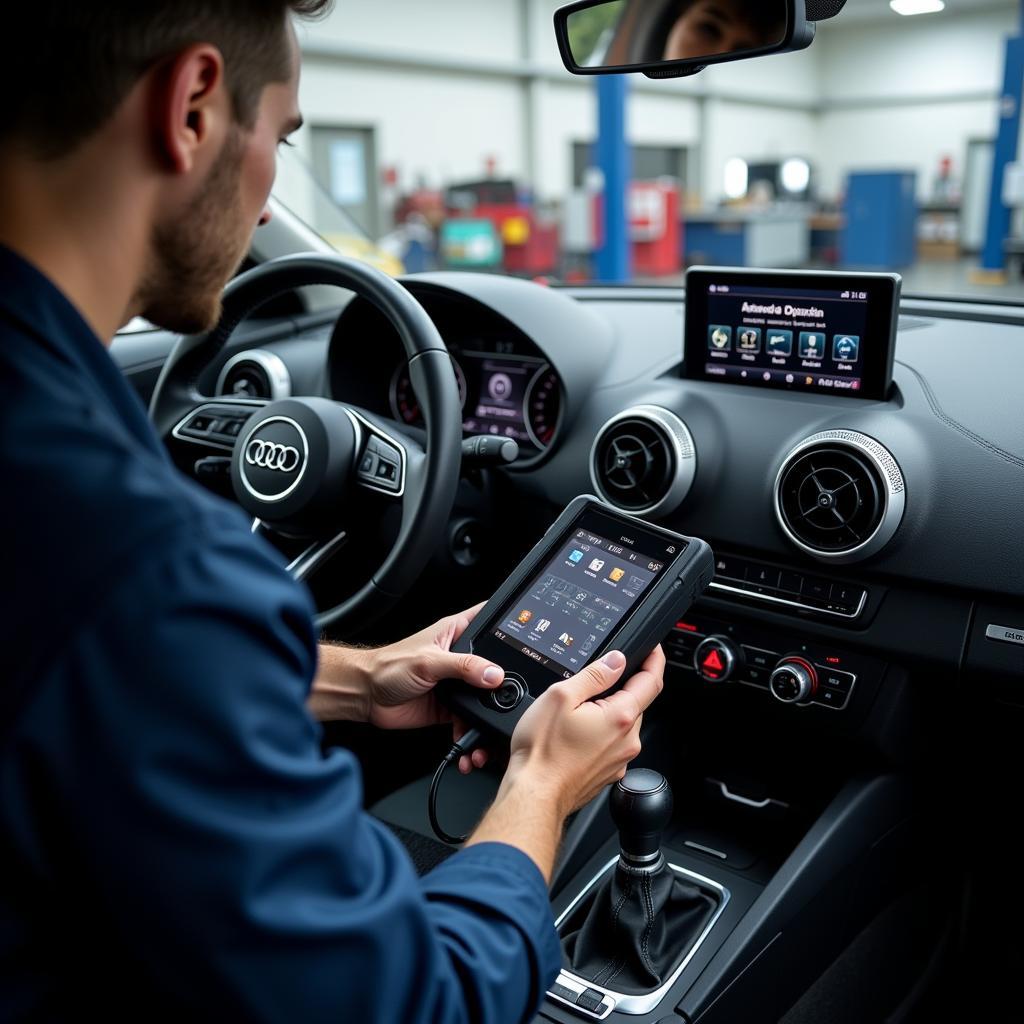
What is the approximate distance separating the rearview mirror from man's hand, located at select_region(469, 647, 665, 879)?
0.67 meters

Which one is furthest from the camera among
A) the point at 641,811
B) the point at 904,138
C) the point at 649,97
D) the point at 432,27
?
the point at 904,138

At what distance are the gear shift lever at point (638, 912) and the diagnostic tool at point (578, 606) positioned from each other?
236mm

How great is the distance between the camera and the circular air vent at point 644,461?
1506 mm

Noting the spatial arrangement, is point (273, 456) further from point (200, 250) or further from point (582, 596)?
point (200, 250)

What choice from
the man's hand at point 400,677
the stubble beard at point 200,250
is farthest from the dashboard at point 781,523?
the stubble beard at point 200,250

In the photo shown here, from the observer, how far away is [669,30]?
1322 mm

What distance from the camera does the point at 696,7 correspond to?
131cm

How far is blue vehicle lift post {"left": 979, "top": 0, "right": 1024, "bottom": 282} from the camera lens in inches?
362

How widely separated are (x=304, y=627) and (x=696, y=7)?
102cm

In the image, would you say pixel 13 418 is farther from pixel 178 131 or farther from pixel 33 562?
pixel 178 131

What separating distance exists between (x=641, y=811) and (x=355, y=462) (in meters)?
0.57

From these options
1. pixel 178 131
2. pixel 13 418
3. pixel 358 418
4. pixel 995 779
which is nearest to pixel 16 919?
pixel 13 418

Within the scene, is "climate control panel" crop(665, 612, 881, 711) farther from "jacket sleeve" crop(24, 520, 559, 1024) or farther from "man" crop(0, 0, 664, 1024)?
"jacket sleeve" crop(24, 520, 559, 1024)

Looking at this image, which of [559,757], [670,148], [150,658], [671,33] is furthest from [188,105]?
[670,148]
